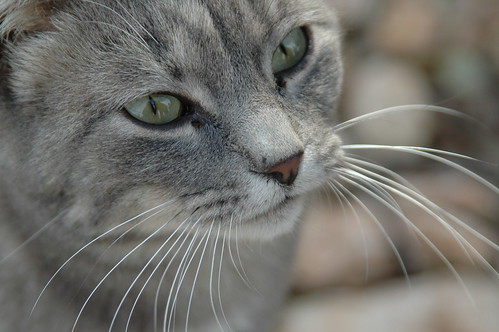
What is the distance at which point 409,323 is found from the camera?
6.82ft

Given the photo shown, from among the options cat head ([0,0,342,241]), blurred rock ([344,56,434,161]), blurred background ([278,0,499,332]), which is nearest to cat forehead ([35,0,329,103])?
cat head ([0,0,342,241])

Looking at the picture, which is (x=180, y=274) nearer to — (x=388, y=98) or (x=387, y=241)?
(x=387, y=241)

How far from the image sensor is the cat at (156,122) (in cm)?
113

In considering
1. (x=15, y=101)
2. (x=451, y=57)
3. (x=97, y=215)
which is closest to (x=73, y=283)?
(x=97, y=215)

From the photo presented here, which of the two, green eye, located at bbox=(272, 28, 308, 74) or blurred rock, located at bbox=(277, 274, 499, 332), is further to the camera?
blurred rock, located at bbox=(277, 274, 499, 332)

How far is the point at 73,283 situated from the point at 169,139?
42cm

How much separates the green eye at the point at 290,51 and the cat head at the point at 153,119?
25 mm

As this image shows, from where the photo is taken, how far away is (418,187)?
2.37m

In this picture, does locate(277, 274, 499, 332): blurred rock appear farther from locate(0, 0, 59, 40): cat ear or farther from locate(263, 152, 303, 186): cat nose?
locate(0, 0, 59, 40): cat ear

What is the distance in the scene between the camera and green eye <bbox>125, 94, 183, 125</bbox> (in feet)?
3.78

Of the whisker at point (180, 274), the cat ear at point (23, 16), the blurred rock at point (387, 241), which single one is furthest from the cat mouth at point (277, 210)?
the blurred rock at point (387, 241)

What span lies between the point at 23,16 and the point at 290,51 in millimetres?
501

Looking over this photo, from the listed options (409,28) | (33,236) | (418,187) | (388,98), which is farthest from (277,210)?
(409,28)

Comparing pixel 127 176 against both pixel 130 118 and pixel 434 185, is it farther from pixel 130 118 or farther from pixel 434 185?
pixel 434 185
